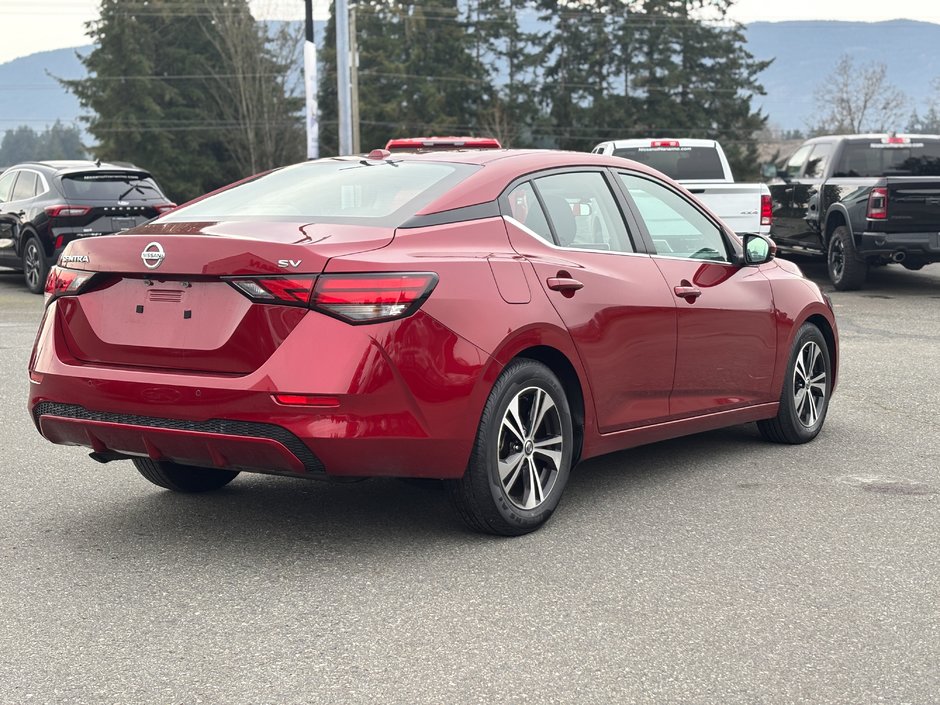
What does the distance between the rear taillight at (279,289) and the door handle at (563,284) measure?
3.78ft

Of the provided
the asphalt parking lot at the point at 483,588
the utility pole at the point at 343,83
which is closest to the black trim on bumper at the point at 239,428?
the asphalt parking lot at the point at 483,588

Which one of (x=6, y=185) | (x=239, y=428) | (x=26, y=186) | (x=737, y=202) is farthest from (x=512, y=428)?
(x=6, y=185)

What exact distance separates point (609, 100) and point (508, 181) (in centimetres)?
6632

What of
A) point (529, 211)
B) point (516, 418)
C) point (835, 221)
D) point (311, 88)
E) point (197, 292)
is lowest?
point (835, 221)

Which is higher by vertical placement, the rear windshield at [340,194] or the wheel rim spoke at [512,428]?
the rear windshield at [340,194]

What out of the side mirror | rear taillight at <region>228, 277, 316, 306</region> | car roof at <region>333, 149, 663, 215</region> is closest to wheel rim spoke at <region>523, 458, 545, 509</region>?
car roof at <region>333, 149, 663, 215</region>

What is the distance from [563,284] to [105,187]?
43.0ft

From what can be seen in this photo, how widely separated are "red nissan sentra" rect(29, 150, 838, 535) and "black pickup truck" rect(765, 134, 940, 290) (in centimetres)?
1063

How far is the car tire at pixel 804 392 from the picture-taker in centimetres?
712

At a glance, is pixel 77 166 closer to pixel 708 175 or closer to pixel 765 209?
pixel 708 175

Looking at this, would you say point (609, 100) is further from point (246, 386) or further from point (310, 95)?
Answer: point (246, 386)

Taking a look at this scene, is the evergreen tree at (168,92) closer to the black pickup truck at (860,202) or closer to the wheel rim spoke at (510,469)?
the black pickup truck at (860,202)

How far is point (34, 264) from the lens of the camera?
17.3 metres

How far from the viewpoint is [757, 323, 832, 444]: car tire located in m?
7.12
